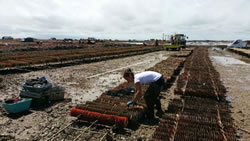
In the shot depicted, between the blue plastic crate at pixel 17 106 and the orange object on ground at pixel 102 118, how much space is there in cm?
164

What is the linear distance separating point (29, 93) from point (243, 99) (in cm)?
811

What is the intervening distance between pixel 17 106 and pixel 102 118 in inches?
105

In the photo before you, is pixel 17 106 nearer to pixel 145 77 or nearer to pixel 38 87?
pixel 38 87

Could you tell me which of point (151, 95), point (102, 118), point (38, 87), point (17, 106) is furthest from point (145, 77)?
point (17, 106)

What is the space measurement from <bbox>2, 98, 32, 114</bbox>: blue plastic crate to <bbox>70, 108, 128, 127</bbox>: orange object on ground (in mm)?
1638

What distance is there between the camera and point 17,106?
556 cm

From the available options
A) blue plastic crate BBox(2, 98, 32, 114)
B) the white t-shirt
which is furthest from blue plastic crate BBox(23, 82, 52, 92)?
the white t-shirt

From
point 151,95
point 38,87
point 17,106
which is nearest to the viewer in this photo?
point 151,95

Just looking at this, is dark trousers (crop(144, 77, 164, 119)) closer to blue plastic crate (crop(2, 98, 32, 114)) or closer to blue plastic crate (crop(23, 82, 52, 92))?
blue plastic crate (crop(23, 82, 52, 92))

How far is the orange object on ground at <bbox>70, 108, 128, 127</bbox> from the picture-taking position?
475cm

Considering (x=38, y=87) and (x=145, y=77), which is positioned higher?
(x=145, y=77)

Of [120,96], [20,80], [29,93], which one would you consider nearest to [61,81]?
[20,80]

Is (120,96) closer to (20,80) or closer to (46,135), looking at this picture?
(46,135)

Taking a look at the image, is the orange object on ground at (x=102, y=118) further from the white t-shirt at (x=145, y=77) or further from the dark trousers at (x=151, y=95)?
the white t-shirt at (x=145, y=77)
